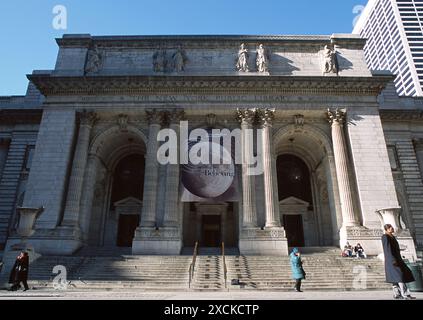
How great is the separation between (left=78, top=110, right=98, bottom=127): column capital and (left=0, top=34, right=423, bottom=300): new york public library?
107 mm

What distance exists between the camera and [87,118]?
77.1 feet

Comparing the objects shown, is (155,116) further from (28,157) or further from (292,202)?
(28,157)

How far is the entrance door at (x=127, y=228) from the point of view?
25.1 metres

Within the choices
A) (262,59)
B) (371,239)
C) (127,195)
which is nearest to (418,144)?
(371,239)

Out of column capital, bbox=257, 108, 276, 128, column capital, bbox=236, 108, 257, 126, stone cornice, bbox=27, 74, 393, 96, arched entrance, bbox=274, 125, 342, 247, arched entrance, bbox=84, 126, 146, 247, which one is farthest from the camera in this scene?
arched entrance, bbox=84, 126, 146, 247

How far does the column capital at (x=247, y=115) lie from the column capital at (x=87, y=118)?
1109 centimetres

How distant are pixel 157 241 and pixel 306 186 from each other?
13.9 metres

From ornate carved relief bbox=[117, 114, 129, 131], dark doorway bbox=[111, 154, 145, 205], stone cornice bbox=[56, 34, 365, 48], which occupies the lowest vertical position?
dark doorway bbox=[111, 154, 145, 205]

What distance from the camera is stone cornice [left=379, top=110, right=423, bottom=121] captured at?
2867cm

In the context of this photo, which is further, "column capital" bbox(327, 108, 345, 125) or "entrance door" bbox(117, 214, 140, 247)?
"entrance door" bbox(117, 214, 140, 247)

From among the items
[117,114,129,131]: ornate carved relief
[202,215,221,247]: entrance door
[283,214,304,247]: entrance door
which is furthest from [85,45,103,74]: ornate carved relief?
[283,214,304,247]: entrance door

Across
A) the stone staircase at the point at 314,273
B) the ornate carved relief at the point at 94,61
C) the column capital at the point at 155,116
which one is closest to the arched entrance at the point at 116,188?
the column capital at the point at 155,116

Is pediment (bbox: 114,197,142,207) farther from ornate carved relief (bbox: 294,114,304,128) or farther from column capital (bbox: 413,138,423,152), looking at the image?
column capital (bbox: 413,138,423,152)

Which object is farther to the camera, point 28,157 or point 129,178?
point 28,157
